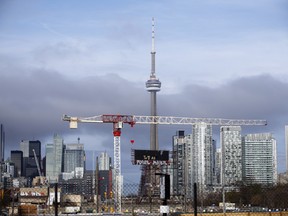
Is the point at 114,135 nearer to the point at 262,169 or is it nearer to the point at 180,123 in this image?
the point at 180,123

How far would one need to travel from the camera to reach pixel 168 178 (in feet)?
61.0

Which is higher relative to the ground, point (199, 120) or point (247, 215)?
point (199, 120)

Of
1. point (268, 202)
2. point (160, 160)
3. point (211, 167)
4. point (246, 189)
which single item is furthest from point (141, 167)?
point (211, 167)

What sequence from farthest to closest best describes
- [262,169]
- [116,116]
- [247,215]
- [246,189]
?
[262,169] → [116,116] → [246,189] → [247,215]

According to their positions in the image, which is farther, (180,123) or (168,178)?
(180,123)

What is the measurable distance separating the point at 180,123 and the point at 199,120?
17.3ft

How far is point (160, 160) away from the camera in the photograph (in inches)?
4158

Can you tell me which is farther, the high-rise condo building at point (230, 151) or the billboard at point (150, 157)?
the high-rise condo building at point (230, 151)

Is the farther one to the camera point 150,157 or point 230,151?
point 230,151

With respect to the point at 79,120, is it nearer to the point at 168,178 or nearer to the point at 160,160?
the point at 160,160

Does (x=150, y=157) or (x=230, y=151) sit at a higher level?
(x=230, y=151)

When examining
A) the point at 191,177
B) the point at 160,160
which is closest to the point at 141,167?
the point at 160,160

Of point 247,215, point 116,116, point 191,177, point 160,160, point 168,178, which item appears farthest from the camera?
point 191,177

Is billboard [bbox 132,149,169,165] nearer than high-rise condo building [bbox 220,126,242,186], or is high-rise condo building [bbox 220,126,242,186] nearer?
billboard [bbox 132,149,169,165]
